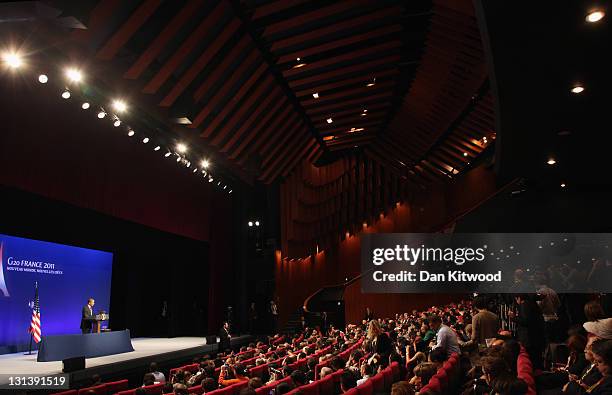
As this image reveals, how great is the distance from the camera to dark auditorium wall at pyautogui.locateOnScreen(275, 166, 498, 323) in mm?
15500

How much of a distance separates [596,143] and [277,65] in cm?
583

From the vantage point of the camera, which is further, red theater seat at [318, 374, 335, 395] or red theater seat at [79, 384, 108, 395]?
red theater seat at [79, 384, 108, 395]

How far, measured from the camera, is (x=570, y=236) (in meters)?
10.1

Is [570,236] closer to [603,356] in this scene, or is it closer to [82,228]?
[603,356]

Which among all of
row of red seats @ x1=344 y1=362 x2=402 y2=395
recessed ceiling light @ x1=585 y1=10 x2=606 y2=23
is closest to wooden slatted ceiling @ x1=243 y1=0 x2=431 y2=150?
recessed ceiling light @ x1=585 y1=10 x2=606 y2=23

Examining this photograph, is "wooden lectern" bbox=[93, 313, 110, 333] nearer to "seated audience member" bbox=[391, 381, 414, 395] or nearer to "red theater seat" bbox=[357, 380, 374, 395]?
"red theater seat" bbox=[357, 380, 374, 395]

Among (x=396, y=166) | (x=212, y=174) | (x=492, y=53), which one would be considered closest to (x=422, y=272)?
(x=396, y=166)

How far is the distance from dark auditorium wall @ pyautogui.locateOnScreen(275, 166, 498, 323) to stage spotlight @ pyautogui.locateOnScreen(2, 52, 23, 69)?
11.4 metres

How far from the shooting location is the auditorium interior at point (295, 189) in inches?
194

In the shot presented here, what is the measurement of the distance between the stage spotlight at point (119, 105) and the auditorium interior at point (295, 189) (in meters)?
0.03

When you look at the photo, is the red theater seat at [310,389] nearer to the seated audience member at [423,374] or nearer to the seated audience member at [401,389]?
the seated audience member at [423,374]

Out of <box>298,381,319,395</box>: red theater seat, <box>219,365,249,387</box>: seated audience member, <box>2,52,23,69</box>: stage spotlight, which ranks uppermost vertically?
<box>2,52,23,69</box>: stage spotlight

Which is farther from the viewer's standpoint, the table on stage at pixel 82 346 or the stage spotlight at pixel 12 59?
the table on stage at pixel 82 346

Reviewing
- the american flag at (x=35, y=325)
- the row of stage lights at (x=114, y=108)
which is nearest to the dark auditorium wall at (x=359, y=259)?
the row of stage lights at (x=114, y=108)
